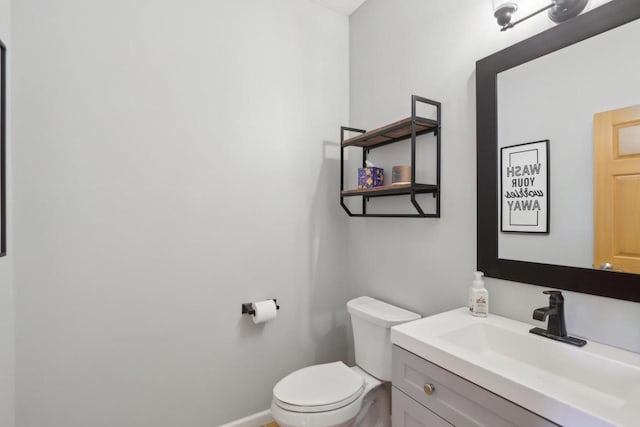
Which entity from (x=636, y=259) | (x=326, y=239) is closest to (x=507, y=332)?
(x=636, y=259)

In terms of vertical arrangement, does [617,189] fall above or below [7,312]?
above

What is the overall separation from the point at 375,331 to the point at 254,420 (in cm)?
92

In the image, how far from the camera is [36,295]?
1.34m

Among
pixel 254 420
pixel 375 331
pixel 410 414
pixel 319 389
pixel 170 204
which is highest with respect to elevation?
pixel 170 204

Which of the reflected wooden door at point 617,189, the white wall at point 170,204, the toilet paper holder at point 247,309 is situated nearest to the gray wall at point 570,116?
the reflected wooden door at point 617,189

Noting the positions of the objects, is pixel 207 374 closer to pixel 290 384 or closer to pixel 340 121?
pixel 290 384

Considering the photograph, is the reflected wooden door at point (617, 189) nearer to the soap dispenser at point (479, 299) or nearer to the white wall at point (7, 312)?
the soap dispenser at point (479, 299)

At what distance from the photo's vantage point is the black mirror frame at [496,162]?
976 mm

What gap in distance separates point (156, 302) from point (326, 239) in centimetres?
106

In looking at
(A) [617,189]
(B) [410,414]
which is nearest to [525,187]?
(A) [617,189]

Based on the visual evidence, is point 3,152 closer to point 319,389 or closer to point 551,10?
point 319,389

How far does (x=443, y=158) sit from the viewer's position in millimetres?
1550

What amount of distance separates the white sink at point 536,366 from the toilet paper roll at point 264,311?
2.72ft

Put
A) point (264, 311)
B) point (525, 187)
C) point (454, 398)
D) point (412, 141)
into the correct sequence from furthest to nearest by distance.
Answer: point (264, 311) < point (412, 141) < point (525, 187) < point (454, 398)
